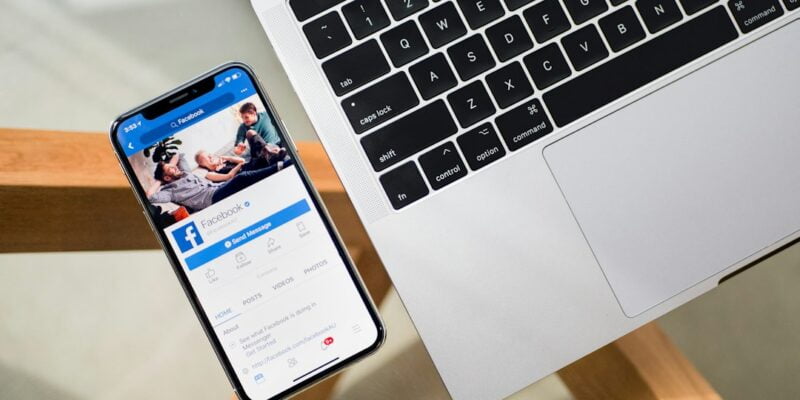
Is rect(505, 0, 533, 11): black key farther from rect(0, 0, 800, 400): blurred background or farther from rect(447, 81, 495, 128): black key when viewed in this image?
rect(0, 0, 800, 400): blurred background

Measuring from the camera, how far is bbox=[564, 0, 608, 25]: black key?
406mm

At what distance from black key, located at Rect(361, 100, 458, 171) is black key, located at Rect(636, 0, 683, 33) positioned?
14cm

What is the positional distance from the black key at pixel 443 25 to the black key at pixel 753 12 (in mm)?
178

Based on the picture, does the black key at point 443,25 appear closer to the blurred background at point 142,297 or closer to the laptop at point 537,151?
the laptop at point 537,151

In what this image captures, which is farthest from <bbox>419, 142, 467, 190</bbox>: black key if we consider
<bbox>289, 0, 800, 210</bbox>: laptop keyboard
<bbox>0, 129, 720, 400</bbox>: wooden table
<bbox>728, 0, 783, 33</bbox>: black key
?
<bbox>728, 0, 783, 33</bbox>: black key

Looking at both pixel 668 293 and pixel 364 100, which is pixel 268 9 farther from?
pixel 668 293

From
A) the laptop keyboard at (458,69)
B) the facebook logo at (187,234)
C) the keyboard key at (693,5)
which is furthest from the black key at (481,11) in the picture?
the facebook logo at (187,234)

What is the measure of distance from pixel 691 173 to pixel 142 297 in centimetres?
51

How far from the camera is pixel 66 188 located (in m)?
0.39

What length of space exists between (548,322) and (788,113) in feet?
0.69

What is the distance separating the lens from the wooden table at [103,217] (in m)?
0.40

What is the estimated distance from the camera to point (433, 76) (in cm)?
40

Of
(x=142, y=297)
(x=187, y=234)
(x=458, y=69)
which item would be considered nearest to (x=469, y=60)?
(x=458, y=69)

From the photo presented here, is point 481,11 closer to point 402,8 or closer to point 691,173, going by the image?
point 402,8
